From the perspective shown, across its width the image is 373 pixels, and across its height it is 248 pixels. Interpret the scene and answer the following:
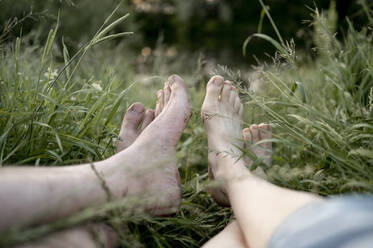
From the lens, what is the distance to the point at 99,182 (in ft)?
2.57

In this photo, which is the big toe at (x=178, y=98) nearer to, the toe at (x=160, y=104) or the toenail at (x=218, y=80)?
the toe at (x=160, y=104)

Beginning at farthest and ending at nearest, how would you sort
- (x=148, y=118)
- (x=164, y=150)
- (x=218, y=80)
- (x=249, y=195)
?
(x=218, y=80), (x=148, y=118), (x=164, y=150), (x=249, y=195)

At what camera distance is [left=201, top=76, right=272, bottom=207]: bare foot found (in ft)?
3.84

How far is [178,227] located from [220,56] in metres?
6.82

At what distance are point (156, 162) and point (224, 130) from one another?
1.69ft

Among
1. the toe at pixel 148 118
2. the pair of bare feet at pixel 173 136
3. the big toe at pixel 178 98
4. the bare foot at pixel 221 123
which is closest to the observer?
the pair of bare feet at pixel 173 136

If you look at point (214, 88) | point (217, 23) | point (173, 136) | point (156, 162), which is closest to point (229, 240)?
point (156, 162)

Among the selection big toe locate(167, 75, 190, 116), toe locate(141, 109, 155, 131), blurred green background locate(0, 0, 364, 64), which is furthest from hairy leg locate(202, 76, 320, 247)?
blurred green background locate(0, 0, 364, 64)

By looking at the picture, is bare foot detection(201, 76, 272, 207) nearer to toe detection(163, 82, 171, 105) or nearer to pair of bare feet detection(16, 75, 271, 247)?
pair of bare feet detection(16, 75, 271, 247)

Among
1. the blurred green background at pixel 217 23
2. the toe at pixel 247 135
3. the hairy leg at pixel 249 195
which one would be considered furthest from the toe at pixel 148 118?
the blurred green background at pixel 217 23

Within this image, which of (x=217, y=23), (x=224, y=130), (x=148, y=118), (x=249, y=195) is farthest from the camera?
(x=217, y=23)

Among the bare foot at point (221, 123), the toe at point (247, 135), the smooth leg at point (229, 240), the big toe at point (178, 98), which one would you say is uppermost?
the big toe at point (178, 98)

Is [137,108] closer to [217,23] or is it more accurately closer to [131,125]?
[131,125]

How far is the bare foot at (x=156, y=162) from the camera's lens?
895 mm
